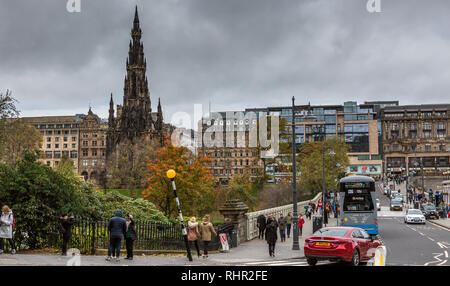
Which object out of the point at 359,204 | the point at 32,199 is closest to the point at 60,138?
the point at 359,204

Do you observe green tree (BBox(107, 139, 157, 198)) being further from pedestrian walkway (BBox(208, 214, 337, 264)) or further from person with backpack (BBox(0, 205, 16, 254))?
person with backpack (BBox(0, 205, 16, 254))

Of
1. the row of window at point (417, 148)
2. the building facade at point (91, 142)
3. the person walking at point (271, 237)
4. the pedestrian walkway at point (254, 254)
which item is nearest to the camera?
the pedestrian walkway at point (254, 254)

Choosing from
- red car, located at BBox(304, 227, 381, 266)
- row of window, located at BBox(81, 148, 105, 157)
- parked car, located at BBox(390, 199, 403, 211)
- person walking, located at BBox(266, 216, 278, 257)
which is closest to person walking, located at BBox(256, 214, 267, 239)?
person walking, located at BBox(266, 216, 278, 257)

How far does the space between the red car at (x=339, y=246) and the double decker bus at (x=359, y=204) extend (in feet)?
40.6

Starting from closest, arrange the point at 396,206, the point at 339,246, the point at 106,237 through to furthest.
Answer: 1. the point at 339,246
2. the point at 106,237
3. the point at 396,206

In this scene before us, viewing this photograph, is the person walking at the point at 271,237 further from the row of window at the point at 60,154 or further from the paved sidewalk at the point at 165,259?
the row of window at the point at 60,154

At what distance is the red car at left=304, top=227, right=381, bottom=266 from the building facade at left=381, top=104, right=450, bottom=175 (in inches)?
5183

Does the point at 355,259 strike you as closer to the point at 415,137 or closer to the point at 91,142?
the point at 91,142

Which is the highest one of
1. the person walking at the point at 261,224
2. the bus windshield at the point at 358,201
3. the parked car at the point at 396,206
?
the bus windshield at the point at 358,201

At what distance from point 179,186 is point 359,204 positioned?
975 inches

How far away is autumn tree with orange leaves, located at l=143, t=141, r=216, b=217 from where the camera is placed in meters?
50.3

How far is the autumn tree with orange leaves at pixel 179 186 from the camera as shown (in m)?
50.3

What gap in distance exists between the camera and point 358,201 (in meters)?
30.2

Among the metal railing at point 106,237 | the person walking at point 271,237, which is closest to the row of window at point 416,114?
the metal railing at point 106,237
